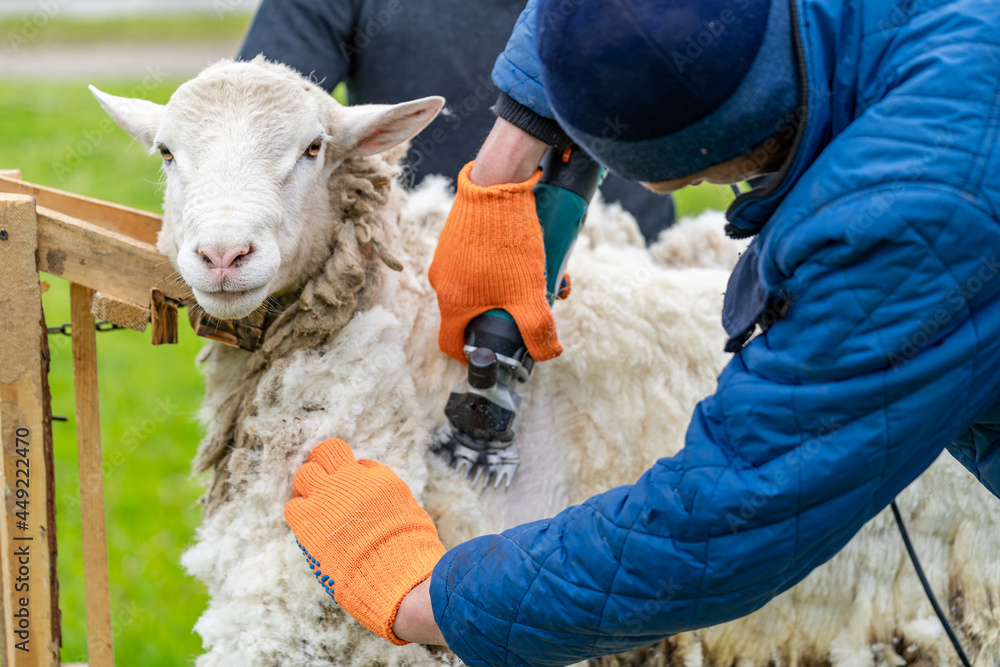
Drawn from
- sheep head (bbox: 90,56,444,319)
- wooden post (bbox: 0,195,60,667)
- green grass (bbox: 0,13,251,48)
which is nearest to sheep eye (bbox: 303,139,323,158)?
sheep head (bbox: 90,56,444,319)

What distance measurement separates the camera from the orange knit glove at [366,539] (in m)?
1.61

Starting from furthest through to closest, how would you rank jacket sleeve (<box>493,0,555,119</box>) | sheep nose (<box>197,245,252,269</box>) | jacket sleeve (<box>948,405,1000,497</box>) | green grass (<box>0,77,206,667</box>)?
green grass (<box>0,77,206,667</box>)
jacket sleeve (<box>493,0,555,119</box>)
sheep nose (<box>197,245,252,269</box>)
jacket sleeve (<box>948,405,1000,497</box>)

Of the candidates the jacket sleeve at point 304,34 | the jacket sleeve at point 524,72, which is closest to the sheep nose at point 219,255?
the jacket sleeve at point 524,72

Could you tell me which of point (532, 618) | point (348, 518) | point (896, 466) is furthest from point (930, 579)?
point (348, 518)

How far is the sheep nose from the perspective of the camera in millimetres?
1720

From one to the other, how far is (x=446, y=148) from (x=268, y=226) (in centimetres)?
158

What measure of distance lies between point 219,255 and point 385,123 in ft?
2.16

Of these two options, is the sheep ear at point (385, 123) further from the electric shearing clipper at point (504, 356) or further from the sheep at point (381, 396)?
the electric shearing clipper at point (504, 356)

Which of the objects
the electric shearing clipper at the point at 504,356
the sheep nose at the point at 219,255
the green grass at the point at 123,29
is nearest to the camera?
the sheep nose at the point at 219,255

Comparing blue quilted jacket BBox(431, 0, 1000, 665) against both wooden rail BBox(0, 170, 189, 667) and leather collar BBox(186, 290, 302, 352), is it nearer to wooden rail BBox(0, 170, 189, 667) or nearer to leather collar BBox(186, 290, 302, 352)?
leather collar BBox(186, 290, 302, 352)

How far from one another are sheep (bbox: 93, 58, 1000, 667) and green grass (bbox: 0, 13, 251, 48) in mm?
14129

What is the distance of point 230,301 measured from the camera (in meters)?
1.79

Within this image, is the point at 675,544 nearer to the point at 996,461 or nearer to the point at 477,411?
the point at 996,461

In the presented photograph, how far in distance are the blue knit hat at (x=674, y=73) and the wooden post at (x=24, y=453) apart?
1317 mm
